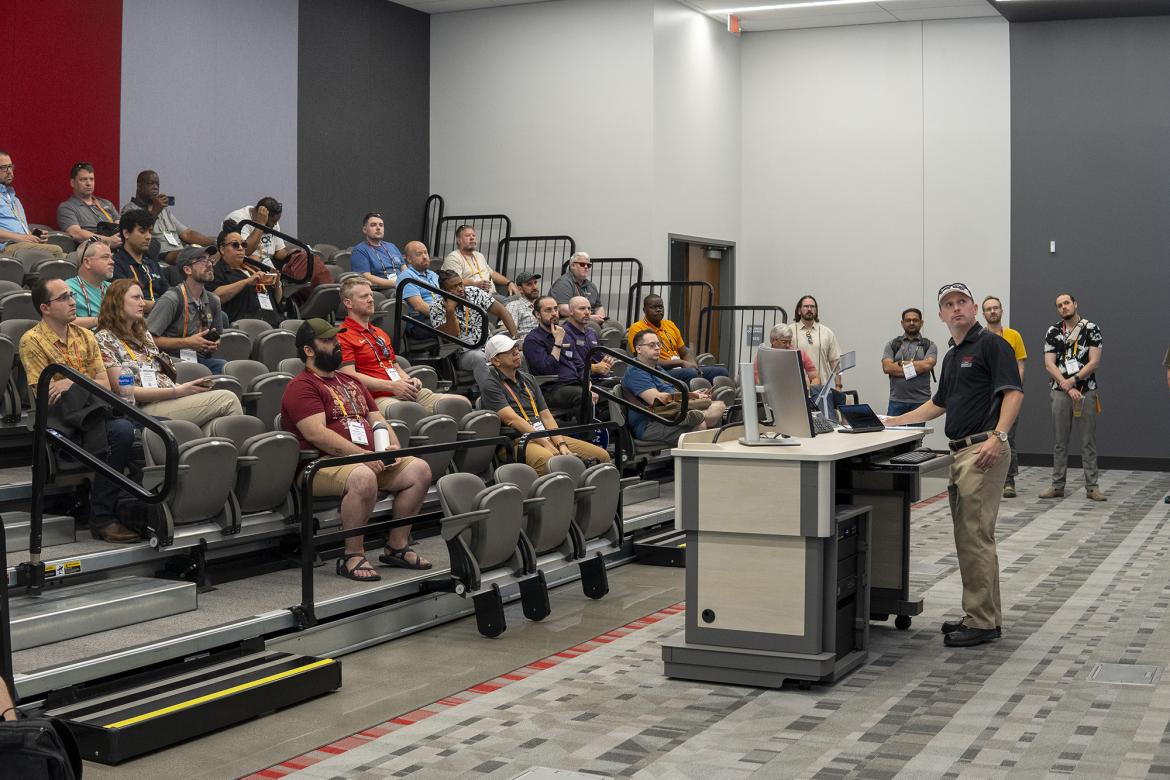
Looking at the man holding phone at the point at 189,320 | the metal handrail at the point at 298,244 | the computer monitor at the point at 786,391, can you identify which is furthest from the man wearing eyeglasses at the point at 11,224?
the computer monitor at the point at 786,391

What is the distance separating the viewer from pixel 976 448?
5875 mm

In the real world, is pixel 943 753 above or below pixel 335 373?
below

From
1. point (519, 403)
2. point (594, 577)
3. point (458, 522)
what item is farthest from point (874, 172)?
point (458, 522)

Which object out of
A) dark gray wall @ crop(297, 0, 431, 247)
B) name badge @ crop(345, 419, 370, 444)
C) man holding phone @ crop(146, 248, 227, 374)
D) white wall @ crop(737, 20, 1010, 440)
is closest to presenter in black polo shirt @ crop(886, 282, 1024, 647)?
name badge @ crop(345, 419, 370, 444)

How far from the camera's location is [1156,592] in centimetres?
709

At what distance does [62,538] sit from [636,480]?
4289mm

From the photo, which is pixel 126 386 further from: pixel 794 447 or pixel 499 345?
pixel 794 447

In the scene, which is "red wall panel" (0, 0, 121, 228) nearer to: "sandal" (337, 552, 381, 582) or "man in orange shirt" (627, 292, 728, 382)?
"man in orange shirt" (627, 292, 728, 382)

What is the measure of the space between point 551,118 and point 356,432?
7647 millimetres

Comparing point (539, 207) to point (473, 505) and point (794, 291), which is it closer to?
point (794, 291)

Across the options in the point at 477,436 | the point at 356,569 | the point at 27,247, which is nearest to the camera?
the point at 356,569

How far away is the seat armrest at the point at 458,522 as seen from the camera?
19.0 ft

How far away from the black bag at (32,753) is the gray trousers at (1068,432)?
32.0ft

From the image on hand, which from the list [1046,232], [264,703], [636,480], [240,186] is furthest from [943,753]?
[1046,232]
